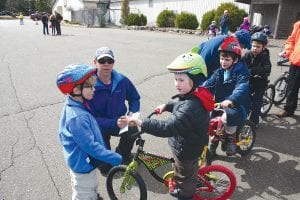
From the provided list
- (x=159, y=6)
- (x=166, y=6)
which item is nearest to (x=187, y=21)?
(x=166, y=6)

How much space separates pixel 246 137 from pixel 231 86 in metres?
0.93

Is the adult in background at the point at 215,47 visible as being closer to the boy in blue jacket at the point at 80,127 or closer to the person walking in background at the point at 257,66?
the person walking in background at the point at 257,66

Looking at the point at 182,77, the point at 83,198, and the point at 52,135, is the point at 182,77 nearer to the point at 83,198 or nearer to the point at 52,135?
the point at 83,198

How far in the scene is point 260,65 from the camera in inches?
216

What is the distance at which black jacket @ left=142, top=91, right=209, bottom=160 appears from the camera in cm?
295

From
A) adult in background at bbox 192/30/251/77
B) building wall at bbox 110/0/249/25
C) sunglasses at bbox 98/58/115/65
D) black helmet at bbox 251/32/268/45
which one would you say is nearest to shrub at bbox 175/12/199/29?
building wall at bbox 110/0/249/25

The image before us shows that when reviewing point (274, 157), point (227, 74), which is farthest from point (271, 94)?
point (227, 74)

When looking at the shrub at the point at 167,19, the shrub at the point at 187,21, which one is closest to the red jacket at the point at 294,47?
the shrub at the point at 187,21

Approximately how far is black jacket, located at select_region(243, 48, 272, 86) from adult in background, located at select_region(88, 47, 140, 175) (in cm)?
224

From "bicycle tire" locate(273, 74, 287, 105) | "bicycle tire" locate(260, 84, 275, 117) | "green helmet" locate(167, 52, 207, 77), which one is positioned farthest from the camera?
"bicycle tire" locate(273, 74, 287, 105)

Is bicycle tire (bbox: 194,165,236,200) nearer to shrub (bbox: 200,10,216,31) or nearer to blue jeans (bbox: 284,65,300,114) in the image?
blue jeans (bbox: 284,65,300,114)

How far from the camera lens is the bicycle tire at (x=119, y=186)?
3.46 metres

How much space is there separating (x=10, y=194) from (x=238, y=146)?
3184 mm

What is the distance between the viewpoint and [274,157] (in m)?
4.96
